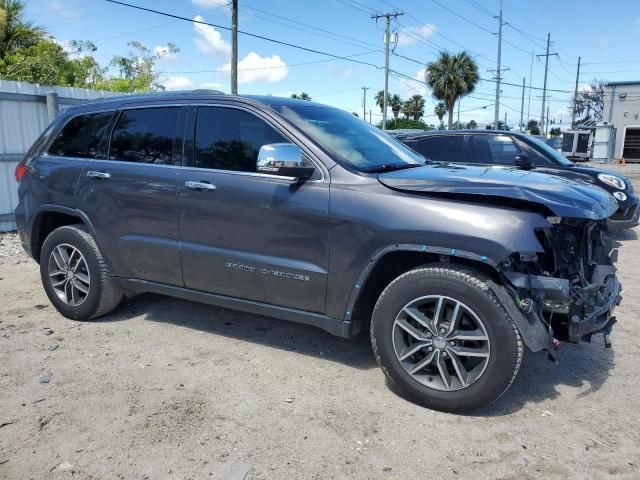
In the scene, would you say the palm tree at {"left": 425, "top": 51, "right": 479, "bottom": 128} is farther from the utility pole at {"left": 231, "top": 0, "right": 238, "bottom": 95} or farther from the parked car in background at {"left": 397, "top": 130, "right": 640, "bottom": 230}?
the parked car in background at {"left": 397, "top": 130, "right": 640, "bottom": 230}

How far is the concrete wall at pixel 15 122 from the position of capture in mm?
8609

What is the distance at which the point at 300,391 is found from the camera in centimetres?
359

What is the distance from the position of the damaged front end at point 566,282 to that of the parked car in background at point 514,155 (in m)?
4.87

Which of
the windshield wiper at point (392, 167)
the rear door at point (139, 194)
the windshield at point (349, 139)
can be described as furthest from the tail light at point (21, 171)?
the windshield wiper at point (392, 167)

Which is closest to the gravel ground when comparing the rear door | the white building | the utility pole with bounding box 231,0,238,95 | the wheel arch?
the rear door

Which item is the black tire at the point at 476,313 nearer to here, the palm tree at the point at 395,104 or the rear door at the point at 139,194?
the rear door at the point at 139,194

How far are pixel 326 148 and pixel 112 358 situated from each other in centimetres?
224

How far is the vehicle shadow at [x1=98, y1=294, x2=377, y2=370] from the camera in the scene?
167 inches

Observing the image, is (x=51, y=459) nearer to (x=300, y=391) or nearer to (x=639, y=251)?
(x=300, y=391)

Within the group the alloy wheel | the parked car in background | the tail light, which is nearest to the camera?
the alloy wheel

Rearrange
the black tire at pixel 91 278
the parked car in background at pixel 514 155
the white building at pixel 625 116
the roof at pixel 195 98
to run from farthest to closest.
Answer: the white building at pixel 625 116 < the parked car in background at pixel 514 155 < the black tire at pixel 91 278 < the roof at pixel 195 98

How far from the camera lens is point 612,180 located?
8531mm

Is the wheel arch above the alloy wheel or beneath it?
above

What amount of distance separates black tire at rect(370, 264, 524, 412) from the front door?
503 mm
